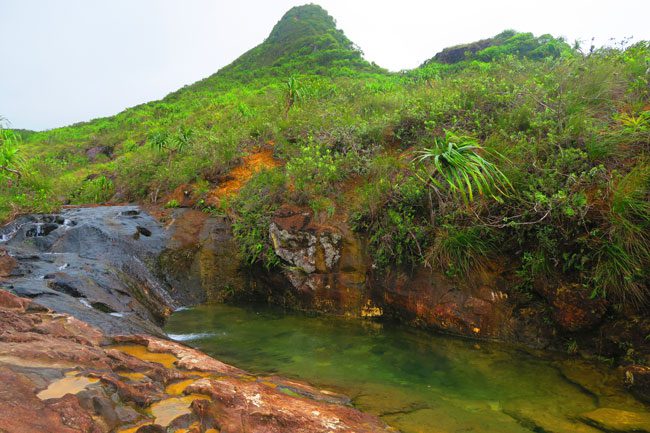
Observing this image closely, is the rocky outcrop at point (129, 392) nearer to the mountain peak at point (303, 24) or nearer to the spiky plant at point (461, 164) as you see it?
the spiky plant at point (461, 164)

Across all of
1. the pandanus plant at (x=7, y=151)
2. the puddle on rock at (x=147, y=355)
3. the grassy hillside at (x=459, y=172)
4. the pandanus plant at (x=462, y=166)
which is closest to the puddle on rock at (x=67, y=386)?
the puddle on rock at (x=147, y=355)

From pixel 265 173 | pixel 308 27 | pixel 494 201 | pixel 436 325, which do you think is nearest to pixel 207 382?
Answer: pixel 436 325

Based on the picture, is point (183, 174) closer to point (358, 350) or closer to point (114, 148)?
point (358, 350)

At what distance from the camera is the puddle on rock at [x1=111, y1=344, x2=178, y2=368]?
422 cm

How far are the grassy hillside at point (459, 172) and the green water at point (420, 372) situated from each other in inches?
45.3

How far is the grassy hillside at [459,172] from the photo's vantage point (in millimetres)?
5449

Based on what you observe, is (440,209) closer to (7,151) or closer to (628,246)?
(628,246)

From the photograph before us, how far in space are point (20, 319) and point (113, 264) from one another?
4.54 metres

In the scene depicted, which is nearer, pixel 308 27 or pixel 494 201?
pixel 494 201

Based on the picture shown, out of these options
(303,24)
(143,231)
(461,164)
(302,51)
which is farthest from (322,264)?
(303,24)

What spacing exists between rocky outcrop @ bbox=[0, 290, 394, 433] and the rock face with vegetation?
2.41 meters

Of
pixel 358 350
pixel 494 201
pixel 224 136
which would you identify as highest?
pixel 224 136

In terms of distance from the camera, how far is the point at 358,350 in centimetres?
600

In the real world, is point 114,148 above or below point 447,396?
above
